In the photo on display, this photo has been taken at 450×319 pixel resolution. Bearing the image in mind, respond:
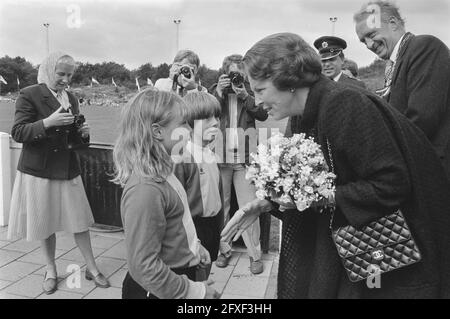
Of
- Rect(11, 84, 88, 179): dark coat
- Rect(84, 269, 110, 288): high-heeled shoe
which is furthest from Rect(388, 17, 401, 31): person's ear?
Rect(84, 269, 110, 288): high-heeled shoe

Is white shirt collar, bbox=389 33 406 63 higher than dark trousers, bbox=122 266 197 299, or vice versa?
white shirt collar, bbox=389 33 406 63

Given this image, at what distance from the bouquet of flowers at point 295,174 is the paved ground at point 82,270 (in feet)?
6.54

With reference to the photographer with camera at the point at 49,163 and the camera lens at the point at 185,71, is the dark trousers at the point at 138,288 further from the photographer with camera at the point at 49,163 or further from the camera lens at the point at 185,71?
the camera lens at the point at 185,71

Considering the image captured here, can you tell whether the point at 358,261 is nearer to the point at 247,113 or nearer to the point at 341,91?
the point at 341,91

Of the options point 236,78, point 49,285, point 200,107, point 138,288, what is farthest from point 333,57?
point 49,285

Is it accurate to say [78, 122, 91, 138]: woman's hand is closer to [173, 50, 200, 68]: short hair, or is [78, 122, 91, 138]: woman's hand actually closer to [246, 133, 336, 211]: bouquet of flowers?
[173, 50, 200, 68]: short hair

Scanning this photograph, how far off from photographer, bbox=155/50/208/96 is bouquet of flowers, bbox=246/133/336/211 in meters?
2.08

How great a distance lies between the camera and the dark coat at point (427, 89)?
76.2 inches

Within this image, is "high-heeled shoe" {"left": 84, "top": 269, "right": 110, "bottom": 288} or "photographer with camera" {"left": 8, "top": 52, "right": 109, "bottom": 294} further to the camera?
"high-heeled shoe" {"left": 84, "top": 269, "right": 110, "bottom": 288}

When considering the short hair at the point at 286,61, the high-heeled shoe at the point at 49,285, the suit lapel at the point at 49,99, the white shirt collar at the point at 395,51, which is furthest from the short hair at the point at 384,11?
the high-heeled shoe at the point at 49,285

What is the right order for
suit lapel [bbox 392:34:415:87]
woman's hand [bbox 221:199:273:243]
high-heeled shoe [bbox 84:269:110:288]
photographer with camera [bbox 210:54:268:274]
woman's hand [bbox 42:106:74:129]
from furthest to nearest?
1. photographer with camera [bbox 210:54:268:274]
2. high-heeled shoe [bbox 84:269:110:288]
3. woman's hand [bbox 42:106:74:129]
4. suit lapel [bbox 392:34:415:87]
5. woman's hand [bbox 221:199:273:243]

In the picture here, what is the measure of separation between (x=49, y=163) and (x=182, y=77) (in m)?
1.32

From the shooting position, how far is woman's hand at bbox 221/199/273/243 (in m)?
1.70

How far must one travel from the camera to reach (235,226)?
172 cm
